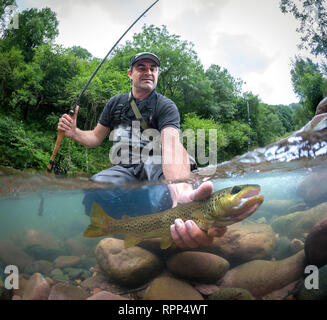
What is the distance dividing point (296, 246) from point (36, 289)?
2331mm

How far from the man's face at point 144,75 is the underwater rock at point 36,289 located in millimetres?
2640

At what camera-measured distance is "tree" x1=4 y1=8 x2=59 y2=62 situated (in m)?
5.98

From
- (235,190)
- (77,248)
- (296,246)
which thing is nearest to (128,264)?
(77,248)

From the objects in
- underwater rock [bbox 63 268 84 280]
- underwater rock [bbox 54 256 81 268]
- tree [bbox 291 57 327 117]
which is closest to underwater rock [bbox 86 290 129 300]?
underwater rock [bbox 63 268 84 280]

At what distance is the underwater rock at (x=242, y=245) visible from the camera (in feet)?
6.16

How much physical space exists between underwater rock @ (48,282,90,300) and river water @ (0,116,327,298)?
0.09 metres

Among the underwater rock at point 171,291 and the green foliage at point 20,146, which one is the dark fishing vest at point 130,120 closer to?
the underwater rock at point 171,291

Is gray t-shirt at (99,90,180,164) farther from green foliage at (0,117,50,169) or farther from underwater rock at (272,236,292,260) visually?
green foliage at (0,117,50,169)

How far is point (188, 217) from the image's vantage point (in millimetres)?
1663

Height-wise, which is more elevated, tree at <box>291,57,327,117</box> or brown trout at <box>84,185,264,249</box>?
tree at <box>291,57,327,117</box>

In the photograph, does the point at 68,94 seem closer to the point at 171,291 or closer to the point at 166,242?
the point at 166,242

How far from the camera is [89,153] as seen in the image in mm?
5762
